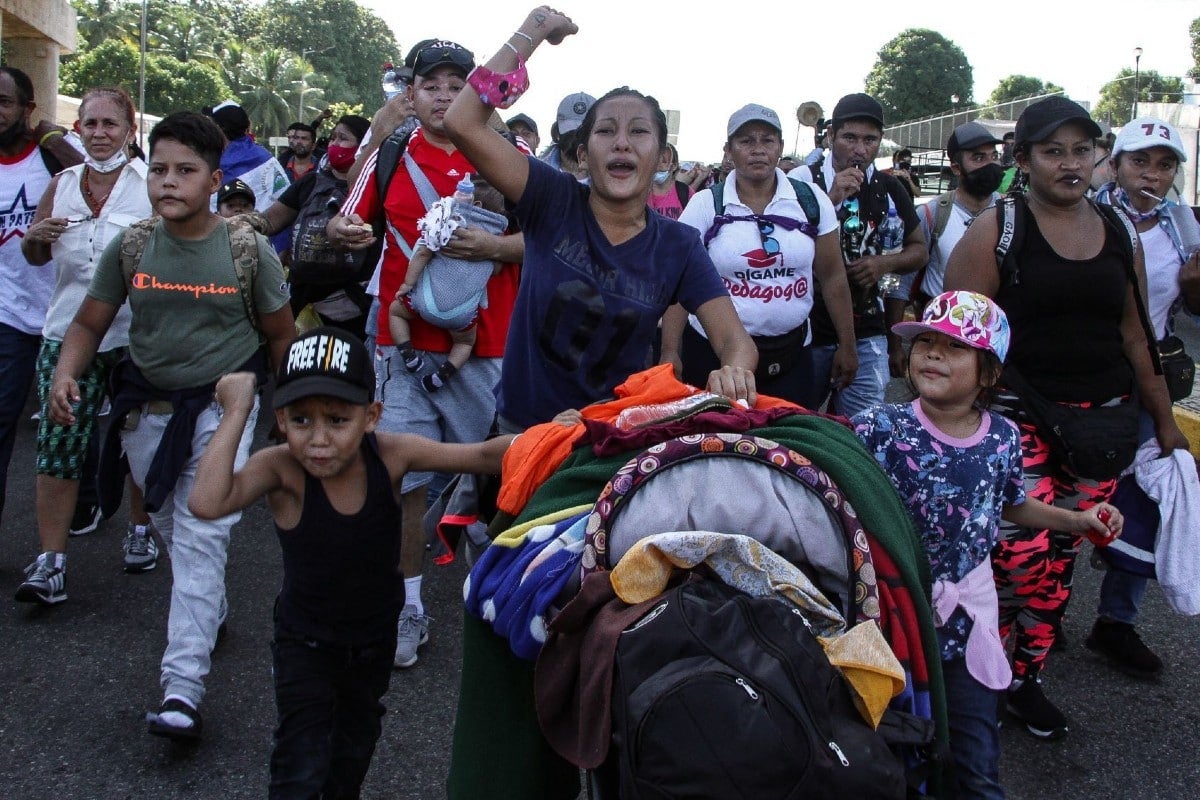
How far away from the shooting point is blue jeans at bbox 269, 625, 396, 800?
2885mm

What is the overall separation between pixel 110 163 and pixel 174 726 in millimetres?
2478

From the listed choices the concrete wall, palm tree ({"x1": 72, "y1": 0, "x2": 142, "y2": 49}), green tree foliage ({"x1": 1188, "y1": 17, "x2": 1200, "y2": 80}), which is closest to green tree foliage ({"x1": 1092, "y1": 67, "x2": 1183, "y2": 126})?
green tree foliage ({"x1": 1188, "y1": 17, "x2": 1200, "y2": 80})

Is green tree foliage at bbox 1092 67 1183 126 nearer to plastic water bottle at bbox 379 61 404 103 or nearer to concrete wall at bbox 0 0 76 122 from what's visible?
concrete wall at bbox 0 0 76 122

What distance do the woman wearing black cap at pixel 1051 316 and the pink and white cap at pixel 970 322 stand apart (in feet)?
2.25

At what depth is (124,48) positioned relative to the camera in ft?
185

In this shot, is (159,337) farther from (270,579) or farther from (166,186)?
(270,579)

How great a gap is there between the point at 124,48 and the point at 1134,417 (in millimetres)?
60970

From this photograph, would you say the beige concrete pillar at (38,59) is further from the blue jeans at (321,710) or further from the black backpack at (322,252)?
the blue jeans at (321,710)

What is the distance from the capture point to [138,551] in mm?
5258

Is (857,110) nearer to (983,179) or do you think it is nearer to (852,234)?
(852,234)

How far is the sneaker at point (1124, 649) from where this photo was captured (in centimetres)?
452

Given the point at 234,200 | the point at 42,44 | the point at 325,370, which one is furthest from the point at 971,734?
the point at 42,44

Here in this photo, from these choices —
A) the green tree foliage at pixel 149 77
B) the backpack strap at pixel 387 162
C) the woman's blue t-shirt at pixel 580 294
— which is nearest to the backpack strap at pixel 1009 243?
the woman's blue t-shirt at pixel 580 294

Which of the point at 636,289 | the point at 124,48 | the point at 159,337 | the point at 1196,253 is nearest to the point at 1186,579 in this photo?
the point at 1196,253
